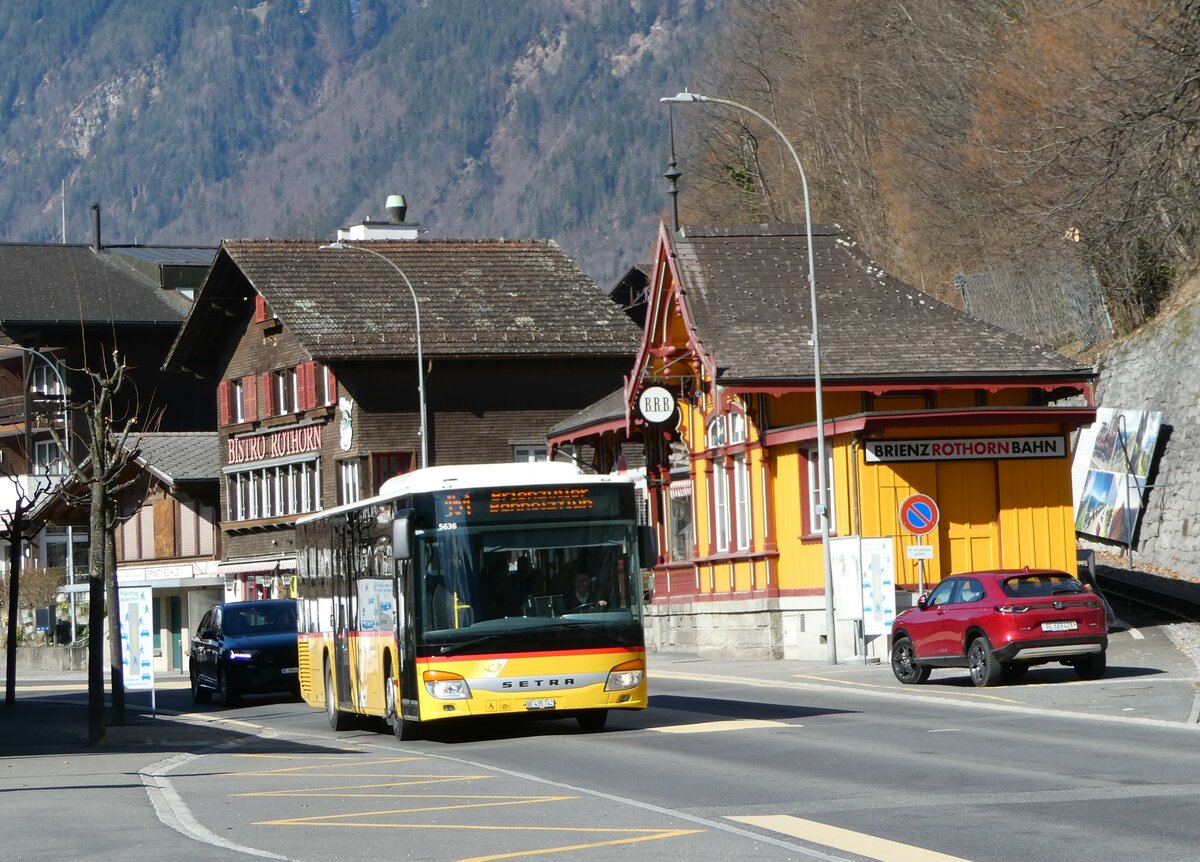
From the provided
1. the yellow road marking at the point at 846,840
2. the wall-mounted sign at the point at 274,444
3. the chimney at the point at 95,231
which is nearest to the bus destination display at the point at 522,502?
the yellow road marking at the point at 846,840

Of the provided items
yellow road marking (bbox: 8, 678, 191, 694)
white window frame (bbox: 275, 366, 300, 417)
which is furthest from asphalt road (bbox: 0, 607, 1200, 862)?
white window frame (bbox: 275, 366, 300, 417)

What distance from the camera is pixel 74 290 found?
80.9 m

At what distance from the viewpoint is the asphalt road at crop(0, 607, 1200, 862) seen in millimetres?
12844

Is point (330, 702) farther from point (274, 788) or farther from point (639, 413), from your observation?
point (639, 413)

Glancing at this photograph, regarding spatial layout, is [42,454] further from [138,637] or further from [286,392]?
[138,637]

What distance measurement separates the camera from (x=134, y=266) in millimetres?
87250

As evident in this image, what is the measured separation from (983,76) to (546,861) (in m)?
49.2

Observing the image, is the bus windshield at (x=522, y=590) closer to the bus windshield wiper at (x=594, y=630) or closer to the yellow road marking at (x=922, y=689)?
the bus windshield wiper at (x=594, y=630)

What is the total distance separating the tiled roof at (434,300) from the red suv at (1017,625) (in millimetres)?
33694

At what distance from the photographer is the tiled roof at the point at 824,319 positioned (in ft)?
122

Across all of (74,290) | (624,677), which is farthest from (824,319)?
(74,290)

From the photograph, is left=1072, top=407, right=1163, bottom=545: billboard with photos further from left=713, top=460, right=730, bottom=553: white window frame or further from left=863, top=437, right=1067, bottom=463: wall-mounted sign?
left=863, top=437, right=1067, bottom=463: wall-mounted sign

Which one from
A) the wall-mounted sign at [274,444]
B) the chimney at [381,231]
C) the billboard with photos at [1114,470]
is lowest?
the billboard with photos at [1114,470]

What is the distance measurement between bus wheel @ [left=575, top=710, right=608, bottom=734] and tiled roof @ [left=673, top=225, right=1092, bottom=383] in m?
14.1
